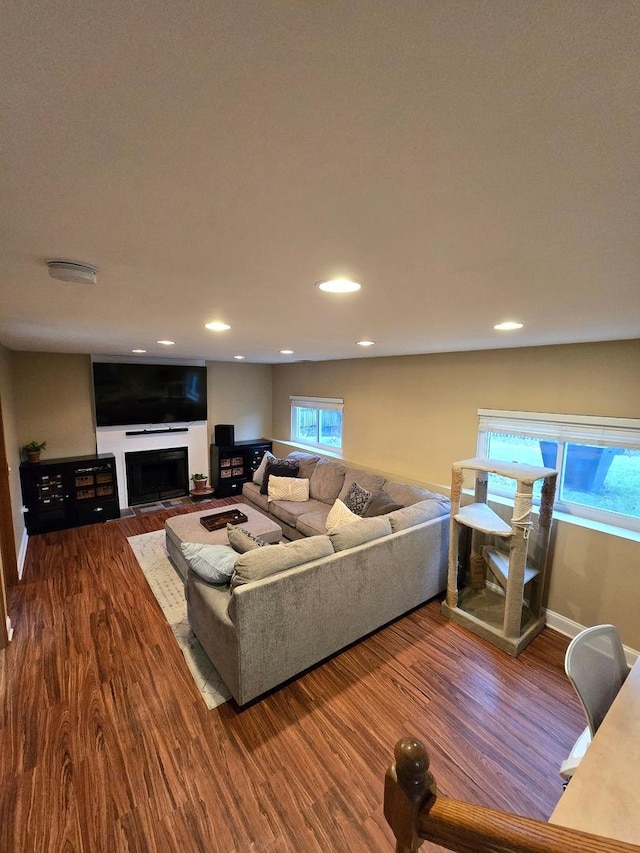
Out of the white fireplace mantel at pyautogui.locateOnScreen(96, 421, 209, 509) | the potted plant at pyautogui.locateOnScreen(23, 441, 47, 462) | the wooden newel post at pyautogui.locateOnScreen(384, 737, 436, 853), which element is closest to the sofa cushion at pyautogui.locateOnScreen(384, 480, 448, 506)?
the wooden newel post at pyautogui.locateOnScreen(384, 737, 436, 853)

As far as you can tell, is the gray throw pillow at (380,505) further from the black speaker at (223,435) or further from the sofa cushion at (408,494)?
the black speaker at (223,435)

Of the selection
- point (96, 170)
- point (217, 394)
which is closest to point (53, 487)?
point (217, 394)

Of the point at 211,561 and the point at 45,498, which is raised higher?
the point at 211,561

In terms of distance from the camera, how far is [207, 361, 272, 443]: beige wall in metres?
6.03

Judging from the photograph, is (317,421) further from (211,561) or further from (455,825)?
(455,825)

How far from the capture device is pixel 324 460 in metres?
4.88

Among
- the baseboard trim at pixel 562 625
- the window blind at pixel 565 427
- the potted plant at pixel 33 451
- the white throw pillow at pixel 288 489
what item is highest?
the window blind at pixel 565 427

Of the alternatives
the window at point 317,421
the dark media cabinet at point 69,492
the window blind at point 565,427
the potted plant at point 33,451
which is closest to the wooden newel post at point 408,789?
the window blind at point 565,427

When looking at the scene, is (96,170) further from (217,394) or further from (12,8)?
(217,394)

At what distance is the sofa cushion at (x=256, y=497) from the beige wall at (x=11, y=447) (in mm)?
2471

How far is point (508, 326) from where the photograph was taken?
1953 millimetres

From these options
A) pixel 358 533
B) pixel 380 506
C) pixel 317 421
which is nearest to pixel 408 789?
pixel 358 533

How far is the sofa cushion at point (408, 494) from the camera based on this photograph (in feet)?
11.3

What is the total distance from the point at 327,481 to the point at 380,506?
1249 mm
